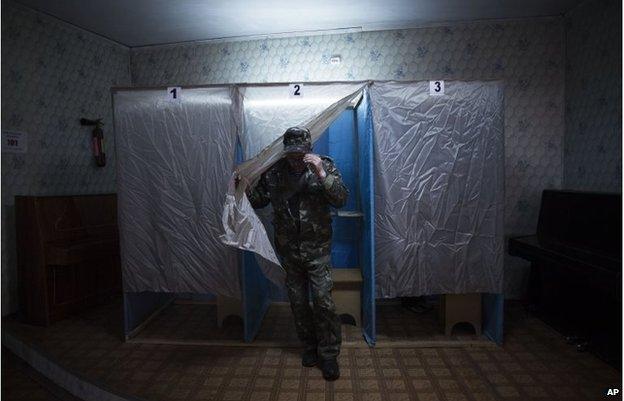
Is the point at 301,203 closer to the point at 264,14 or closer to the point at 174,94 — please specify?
the point at 174,94

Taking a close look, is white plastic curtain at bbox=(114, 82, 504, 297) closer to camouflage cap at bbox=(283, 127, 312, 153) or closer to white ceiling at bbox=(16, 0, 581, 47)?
camouflage cap at bbox=(283, 127, 312, 153)

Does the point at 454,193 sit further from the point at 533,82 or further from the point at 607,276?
the point at 533,82

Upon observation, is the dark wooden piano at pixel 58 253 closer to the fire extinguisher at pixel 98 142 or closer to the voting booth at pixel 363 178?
the fire extinguisher at pixel 98 142

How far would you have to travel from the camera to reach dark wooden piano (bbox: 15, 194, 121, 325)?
9.30ft

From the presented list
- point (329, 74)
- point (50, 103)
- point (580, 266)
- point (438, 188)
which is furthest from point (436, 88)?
point (50, 103)

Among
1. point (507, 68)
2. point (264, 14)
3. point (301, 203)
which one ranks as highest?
point (264, 14)

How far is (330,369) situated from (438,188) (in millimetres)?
1345

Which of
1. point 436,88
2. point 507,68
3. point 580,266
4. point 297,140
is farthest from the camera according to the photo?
point 507,68

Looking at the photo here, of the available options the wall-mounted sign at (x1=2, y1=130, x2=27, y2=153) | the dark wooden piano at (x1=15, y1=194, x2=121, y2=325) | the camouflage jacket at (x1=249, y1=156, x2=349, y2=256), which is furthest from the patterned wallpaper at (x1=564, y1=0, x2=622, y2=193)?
the wall-mounted sign at (x1=2, y1=130, x2=27, y2=153)

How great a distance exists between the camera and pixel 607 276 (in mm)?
2049

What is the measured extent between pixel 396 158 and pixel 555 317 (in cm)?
187

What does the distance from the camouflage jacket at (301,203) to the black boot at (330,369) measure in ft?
2.19

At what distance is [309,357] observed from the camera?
230cm

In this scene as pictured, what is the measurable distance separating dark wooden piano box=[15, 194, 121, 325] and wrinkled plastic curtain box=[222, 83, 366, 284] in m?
1.57
